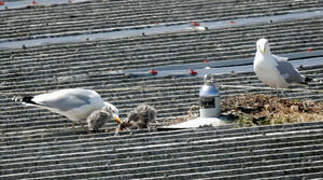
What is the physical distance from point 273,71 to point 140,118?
2.34 meters

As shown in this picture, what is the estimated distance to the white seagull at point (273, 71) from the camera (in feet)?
38.7

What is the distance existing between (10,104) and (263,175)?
4.25 m

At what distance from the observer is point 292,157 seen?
366 inches

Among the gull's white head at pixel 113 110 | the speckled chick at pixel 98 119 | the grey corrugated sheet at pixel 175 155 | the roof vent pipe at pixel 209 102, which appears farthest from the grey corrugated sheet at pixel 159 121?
the roof vent pipe at pixel 209 102

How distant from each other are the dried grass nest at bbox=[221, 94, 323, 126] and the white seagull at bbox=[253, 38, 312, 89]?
53 cm

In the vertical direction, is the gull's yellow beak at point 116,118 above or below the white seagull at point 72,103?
below

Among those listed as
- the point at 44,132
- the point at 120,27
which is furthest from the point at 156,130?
the point at 120,27

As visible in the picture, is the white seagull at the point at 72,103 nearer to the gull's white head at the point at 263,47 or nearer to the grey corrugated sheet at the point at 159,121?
the grey corrugated sheet at the point at 159,121

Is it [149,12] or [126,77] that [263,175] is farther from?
[149,12]

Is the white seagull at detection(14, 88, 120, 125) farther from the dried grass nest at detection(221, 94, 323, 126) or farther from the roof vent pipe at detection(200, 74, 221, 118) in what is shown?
the dried grass nest at detection(221, 94, 323, 126)

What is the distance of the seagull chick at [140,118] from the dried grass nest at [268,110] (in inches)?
36.3

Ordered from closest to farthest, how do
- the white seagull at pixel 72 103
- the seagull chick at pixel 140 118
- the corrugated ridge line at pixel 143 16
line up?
the seagull chick at pixel 140 118 < the white seagull at pixel 72 103 < the corrugated ridge line at pixel 143 16

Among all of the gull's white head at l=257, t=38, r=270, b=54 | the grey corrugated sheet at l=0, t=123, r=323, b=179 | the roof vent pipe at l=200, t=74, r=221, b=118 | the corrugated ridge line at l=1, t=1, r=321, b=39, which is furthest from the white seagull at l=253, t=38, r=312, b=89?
the corrugated ridge line at l=1, t=1, r=321, b=39

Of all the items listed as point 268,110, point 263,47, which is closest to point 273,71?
point 263,47
